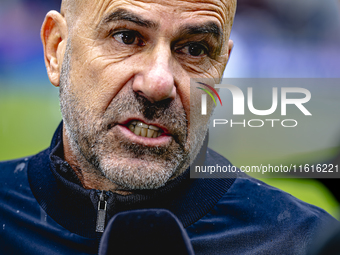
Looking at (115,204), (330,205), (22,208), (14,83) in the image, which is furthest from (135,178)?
(14,83)

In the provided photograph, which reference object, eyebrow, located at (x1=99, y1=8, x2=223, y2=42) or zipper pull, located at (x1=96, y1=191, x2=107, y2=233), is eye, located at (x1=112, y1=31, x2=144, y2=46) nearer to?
eyebrow, located at (x1=99, y1=8, x2=223, y2=42)

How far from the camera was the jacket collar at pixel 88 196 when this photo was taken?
125 cm

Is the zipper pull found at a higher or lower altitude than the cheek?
lower

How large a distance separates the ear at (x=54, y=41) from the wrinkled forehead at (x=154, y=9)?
50 mm

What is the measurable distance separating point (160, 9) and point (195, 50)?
0.24 m

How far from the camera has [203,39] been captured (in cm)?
133

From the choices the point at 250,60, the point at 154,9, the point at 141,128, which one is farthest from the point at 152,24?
the point at 250,60

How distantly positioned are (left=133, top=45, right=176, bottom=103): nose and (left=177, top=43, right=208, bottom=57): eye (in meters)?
0.13

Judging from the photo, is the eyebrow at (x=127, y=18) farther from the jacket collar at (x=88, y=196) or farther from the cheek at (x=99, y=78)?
the jacket collar at (x=88, y=196)

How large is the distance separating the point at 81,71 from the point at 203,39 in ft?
1.60

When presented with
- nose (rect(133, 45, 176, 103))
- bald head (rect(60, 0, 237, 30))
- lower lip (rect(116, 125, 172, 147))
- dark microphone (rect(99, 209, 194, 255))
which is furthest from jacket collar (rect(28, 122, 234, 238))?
dark microphone (rect(99, 209, 194, 255))

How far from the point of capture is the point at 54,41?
4.86ft

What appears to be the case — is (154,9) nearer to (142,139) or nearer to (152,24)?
(152,24)

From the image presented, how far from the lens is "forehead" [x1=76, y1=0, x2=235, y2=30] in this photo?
1.20 meters
